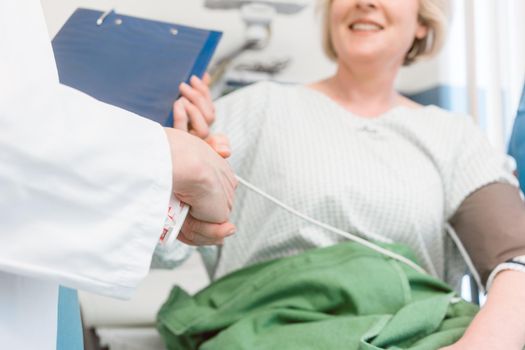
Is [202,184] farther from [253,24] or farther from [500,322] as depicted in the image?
[253,24]

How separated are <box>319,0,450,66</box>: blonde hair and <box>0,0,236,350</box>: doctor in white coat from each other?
85 cm

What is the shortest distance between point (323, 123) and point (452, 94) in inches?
33.4

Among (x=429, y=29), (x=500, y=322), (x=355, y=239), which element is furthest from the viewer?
(x=429, y=29)

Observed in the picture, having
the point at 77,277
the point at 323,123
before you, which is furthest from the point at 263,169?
the point at 77,277

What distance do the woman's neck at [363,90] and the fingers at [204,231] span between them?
0.57m

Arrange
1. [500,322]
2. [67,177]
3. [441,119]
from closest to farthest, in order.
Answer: [67,177]
[500,322]
[441,119]

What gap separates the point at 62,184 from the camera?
588mm

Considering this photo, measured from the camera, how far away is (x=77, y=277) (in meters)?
0.60

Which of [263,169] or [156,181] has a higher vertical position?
[156,181]

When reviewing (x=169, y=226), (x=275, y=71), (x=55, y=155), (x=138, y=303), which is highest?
(x=55, y=155)

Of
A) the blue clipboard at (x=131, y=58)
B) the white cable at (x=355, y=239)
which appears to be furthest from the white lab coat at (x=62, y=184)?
the white cable at (x=355, y=239)

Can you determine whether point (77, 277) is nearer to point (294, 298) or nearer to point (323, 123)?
point (294, 298)

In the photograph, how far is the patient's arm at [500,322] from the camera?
921 millimetres

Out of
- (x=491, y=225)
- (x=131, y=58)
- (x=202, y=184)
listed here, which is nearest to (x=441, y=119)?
(x=491, y=225)
